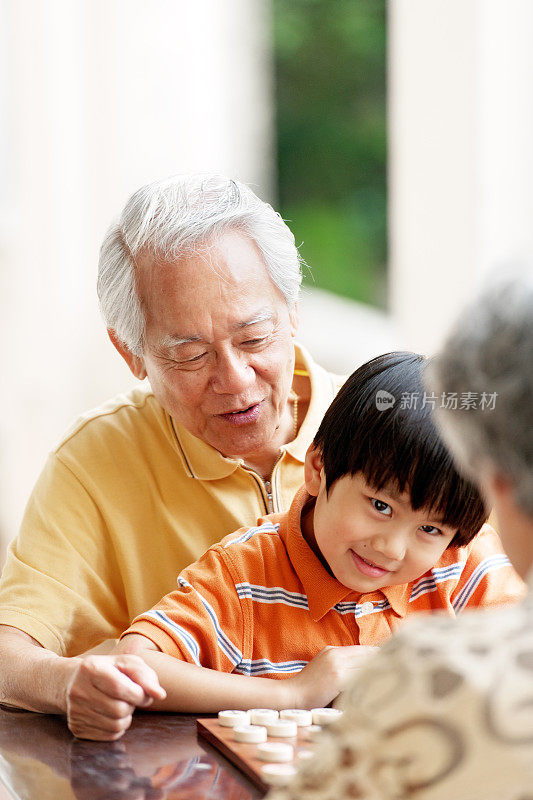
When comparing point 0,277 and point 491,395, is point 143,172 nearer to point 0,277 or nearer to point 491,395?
point 0,277

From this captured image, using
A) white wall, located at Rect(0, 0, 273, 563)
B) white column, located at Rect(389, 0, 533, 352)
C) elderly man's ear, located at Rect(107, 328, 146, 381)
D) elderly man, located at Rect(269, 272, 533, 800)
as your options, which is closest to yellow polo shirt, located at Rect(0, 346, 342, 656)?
elderly man's ear, located at Rect(107, 328, 146, 381)

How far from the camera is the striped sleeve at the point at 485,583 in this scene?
4.66 feet

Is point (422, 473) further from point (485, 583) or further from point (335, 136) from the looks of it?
point (335, 136)

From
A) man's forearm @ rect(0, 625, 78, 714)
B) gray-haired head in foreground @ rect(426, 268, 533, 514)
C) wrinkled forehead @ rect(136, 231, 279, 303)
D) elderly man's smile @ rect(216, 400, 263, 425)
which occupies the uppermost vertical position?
gray-haired head in foreground @ rect(426, 268, 533, 514)

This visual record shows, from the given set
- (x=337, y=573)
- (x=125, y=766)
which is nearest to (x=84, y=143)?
(x=337, y=573)

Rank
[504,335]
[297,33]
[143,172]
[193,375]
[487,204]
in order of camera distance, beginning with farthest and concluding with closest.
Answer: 1. [297,33]
2. [143,172]
3. [487,204]
4. [193,375]
5. [504,335]

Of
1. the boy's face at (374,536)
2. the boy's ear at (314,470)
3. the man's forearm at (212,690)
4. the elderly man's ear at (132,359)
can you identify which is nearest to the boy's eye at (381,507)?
the boy's face at (374,536)

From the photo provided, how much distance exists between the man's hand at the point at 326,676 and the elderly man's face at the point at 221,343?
46cm

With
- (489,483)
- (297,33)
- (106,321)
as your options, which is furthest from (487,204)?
(297,33)

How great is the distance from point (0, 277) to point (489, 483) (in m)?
4.62

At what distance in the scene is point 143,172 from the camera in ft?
15.6

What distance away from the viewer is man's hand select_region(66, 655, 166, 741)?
116 cm

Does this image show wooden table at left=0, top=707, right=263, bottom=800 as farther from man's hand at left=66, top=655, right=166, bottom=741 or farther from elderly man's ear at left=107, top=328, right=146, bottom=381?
elderly man's ear at left=107, top=328, right=146, bottom=381

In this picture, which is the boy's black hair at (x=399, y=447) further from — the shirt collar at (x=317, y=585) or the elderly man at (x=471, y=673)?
the elderly man at (x=471, y=673)
